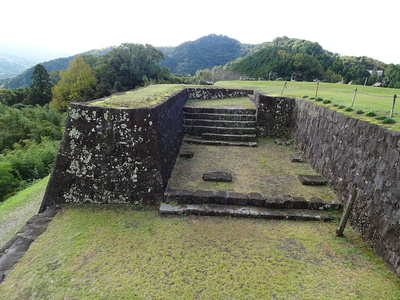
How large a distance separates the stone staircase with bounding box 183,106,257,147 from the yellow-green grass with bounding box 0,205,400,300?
4.57m

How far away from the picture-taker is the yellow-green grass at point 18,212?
17.3 feet

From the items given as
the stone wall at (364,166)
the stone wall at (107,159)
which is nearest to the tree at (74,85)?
the stone wall at (107,159)

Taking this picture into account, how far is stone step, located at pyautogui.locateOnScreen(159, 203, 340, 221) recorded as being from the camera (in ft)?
15.5

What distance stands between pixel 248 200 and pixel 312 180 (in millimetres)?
1945

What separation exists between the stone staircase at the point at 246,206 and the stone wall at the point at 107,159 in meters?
0.50

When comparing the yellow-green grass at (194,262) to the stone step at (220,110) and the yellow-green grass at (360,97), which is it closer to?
the yellow-green grass at (360,97)

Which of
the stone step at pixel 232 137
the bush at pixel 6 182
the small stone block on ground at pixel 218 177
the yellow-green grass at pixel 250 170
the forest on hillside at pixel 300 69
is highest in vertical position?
the forest on hillside at pixel 300 69

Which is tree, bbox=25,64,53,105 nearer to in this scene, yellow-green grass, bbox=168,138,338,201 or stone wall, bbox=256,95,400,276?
yellow-green grass, bbox=168,138,338,201

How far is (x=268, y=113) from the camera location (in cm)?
931

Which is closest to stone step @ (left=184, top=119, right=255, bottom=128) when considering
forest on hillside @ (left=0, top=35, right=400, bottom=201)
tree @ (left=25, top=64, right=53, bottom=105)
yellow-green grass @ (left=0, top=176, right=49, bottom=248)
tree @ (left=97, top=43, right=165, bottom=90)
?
yellow-green grass @ (left=0, top=176, right=49, bottom=248)

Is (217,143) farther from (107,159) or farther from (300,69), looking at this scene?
(300,69)

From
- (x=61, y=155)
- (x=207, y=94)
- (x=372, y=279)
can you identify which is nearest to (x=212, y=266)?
(x=372, y=279)

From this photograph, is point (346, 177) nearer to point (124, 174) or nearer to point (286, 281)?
point (286, 281)

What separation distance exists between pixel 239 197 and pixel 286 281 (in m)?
1.98
